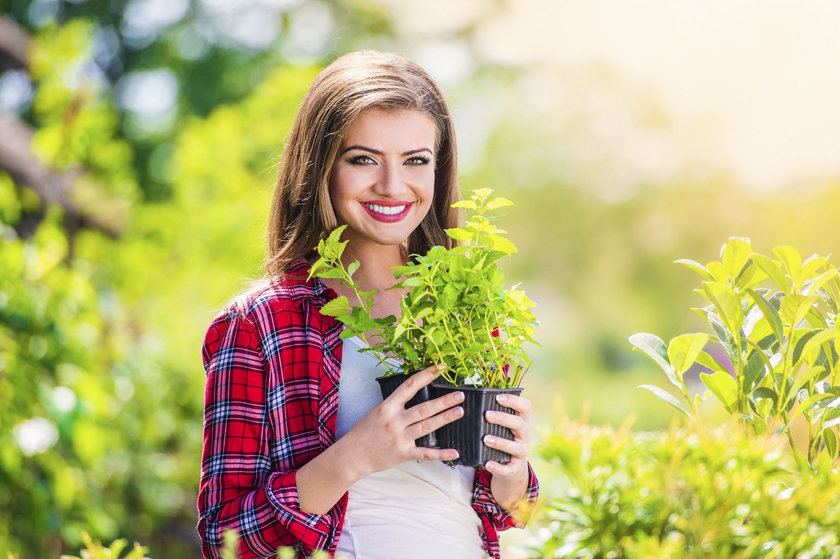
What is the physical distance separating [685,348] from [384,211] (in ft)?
2.13

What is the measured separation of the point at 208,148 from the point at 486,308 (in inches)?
166

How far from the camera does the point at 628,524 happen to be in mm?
880

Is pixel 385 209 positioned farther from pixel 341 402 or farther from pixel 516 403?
pixel 516 403

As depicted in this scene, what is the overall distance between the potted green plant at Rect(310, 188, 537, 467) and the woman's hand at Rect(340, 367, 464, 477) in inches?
0.8

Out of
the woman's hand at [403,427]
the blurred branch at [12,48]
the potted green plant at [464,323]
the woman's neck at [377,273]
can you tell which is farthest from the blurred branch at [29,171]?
the woman's hand at [403,427]

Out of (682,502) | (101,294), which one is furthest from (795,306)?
(101,294)

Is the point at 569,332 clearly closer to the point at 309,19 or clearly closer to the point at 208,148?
the point at 309,19

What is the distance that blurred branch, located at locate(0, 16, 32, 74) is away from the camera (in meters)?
3.91

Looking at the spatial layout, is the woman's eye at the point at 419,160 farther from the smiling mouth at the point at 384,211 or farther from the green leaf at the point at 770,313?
the green leaf at the point at 770,313

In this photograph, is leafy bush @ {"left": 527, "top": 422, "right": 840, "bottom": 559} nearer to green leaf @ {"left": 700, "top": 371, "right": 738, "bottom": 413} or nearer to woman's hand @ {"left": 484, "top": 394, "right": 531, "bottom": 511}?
green leaf @ {"left": 700, "top": 371, "right": 738, "bottom": 413}

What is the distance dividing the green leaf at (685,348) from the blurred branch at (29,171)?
10.6ft

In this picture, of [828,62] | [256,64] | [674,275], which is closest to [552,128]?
[674,275]

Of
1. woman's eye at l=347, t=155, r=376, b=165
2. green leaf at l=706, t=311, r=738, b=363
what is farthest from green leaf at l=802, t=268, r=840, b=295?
woman's eye at l=347, t=155, r=376, b=165

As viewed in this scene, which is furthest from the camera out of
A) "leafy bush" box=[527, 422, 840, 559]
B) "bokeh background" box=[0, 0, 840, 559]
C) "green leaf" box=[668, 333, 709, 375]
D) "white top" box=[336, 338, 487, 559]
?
"bokeh background" box=[0, 0, 840, 559]
